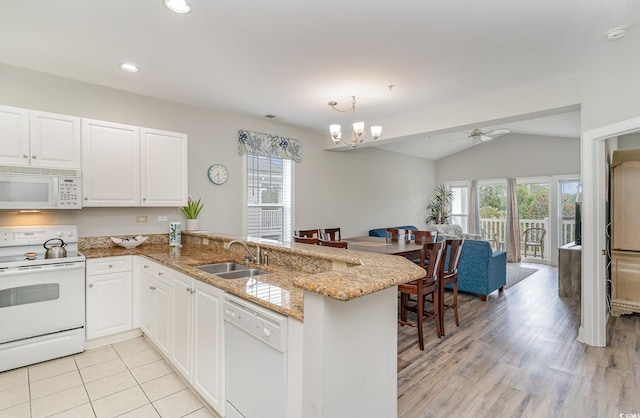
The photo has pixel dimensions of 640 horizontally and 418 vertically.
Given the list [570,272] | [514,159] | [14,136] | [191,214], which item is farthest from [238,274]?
[514,159]

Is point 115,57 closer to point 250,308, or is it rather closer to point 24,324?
point 24,324

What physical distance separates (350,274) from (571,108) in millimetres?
3484

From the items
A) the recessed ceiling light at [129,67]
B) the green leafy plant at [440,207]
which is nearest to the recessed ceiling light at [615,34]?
the recessed ceiling light at [129,67]

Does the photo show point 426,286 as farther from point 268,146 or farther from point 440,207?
point 440,207

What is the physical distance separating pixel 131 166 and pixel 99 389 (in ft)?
7.08

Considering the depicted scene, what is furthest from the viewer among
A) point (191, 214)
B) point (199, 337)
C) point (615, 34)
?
point (191, 214)

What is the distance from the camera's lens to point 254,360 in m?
1.57

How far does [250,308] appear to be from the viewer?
1.60 meters

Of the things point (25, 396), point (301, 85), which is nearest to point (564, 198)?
point (301, 85)

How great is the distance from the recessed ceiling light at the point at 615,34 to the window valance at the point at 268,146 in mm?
3859

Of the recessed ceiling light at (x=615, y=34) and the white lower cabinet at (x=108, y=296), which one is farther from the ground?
the recessed ceiling light at (x=615, y=34)

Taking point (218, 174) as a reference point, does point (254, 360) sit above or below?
below

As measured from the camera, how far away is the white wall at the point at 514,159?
6.87m

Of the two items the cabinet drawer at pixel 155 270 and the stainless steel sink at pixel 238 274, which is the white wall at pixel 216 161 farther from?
the stainless steel sink at pixel 238 274
